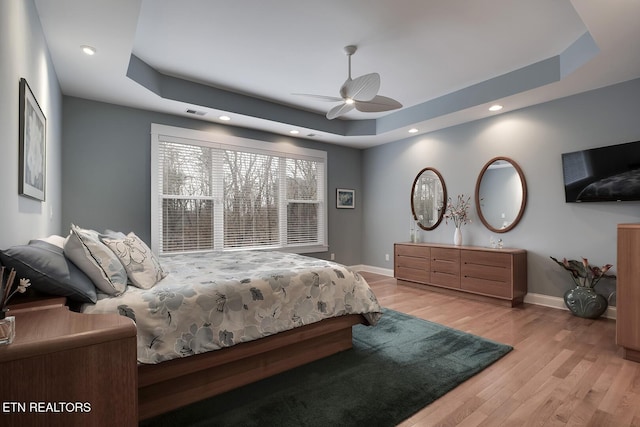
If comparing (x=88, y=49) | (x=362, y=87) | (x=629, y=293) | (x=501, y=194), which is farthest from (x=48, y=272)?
(x=501, y=194)

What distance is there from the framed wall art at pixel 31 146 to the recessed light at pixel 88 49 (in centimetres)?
68

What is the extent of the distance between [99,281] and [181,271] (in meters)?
0.78

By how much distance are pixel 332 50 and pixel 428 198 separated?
9.91 ft

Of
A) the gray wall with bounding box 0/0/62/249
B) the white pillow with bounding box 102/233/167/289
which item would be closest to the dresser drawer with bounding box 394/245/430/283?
the white pillow with bounding box 102/233/167/289

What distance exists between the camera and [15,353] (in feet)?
2.87

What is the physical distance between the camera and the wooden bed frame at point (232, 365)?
1.78 meters

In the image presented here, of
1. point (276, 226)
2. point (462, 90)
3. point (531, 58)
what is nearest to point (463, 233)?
point (462, 90)

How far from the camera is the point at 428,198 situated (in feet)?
17.1

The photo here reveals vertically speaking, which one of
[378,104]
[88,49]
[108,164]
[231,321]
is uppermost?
[88,49]

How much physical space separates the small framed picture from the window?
1.27ft

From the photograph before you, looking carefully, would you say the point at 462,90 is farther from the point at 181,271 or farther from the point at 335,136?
the point at 181,271

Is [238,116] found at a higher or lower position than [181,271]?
higher

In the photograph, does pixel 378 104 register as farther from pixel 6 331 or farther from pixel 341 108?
pixel 6 331

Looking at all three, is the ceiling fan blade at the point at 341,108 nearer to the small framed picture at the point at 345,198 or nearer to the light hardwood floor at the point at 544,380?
the light hardwood floor at the point at 544,380
